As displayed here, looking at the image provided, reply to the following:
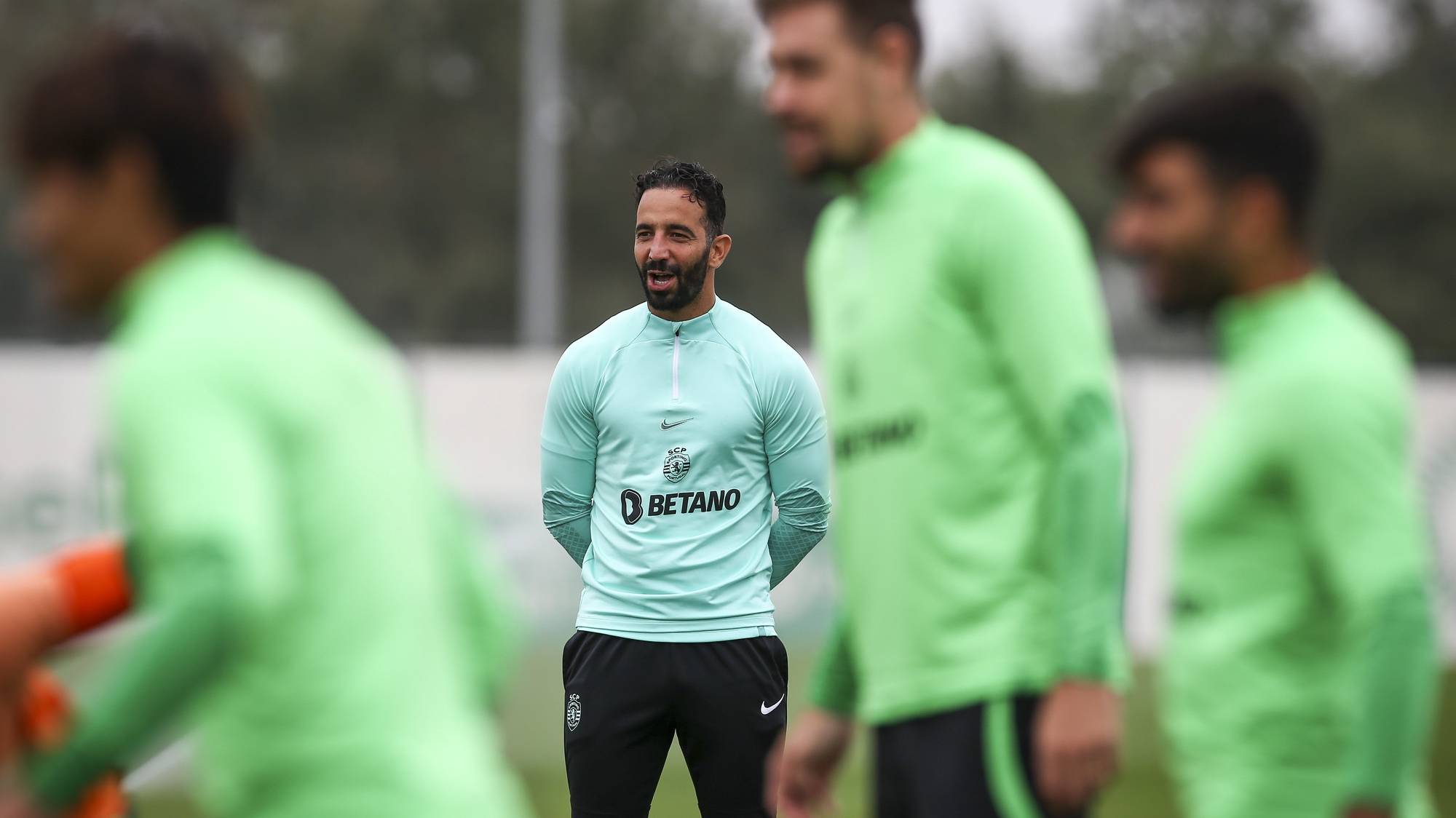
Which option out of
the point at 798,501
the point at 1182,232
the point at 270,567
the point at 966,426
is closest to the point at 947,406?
the point at 966,426

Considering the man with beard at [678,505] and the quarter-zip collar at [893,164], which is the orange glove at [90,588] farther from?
the man with beard at [678,505]

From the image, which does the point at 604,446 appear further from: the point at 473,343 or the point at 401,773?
the point at 473,343

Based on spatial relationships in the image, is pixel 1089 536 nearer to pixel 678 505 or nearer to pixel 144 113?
pixel 144 113

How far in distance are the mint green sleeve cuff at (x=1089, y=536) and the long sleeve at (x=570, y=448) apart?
2797 millimetres

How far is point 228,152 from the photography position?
2400 millimetres

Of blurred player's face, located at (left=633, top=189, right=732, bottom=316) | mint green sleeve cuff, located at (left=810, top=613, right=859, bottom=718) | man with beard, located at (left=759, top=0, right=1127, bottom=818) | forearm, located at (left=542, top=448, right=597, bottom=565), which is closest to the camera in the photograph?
man with beard, located at (left=759, top=0, right=1127, bottom=818)

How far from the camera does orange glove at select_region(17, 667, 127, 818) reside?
8.45 feet

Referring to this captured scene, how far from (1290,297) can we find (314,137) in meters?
37.4

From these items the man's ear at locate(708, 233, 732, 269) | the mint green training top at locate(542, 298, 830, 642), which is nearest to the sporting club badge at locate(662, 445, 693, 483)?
the mint green training top at locate(542, 298, 830, 642)

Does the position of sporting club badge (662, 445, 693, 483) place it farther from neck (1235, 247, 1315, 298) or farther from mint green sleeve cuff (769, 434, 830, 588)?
neck (1235, 247, 1315, 298)

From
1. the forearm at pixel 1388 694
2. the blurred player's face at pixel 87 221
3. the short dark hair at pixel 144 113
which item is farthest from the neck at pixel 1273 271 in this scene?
the blurred player's face at pixel 87 221

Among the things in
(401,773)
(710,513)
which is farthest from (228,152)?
(710,513)

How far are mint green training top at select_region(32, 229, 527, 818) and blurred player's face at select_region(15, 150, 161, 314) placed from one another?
0.04 meters

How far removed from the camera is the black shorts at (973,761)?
3.09 m
